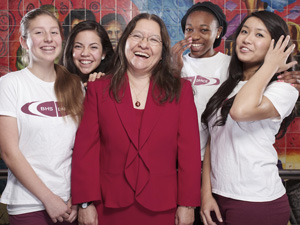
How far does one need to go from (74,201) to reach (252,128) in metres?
0.81

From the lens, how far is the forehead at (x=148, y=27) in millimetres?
1559

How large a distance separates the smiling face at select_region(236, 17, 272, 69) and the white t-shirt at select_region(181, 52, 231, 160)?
12.9 inches

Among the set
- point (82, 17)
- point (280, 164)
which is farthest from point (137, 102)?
point (280, 164)

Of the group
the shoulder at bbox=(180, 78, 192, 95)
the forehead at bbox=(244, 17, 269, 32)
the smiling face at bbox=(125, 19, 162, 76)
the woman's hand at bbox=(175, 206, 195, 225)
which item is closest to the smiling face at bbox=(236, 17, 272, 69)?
the forehead at bbox=(244, 17, 269, 32)

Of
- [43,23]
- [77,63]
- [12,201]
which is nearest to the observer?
[12,201]

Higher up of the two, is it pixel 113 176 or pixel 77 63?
pixel 77 63

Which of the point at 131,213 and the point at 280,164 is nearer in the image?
the point at 131,213

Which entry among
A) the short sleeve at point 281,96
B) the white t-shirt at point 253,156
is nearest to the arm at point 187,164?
the white t-shirt at point 253,156

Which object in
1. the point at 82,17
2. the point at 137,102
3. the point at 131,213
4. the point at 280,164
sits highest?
the point at 82,17

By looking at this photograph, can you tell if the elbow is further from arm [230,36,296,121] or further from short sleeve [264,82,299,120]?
short sleeve [264,82,299,120]

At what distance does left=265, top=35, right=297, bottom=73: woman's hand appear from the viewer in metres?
1.41

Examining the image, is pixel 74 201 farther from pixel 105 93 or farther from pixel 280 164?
pixel 280 164

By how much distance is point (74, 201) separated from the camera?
1450 mm

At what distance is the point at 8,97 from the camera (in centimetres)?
138
